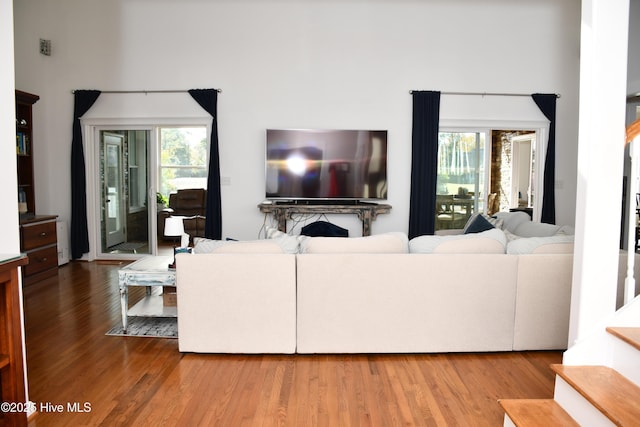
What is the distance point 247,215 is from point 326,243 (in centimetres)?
356

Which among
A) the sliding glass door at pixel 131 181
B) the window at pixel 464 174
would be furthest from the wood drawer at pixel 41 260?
the window at pixel 464 174

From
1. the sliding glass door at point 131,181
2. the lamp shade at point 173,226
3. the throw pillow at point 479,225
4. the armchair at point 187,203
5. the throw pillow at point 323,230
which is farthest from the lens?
the armchair at point 187,203

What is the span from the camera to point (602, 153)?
2.13 m

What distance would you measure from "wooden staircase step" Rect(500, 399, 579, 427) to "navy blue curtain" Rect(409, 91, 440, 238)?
14.2 feet

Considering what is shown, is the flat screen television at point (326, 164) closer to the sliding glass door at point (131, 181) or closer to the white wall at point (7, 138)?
the sliding glass door at point (131, 181)

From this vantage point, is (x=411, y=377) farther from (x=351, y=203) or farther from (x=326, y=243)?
(x=351, y=203)

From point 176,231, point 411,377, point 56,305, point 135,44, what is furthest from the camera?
point 135,44

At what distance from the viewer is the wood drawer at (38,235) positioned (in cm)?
505

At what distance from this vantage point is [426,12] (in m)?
6.30

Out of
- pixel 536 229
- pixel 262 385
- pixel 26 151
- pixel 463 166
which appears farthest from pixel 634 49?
pixel 26 151

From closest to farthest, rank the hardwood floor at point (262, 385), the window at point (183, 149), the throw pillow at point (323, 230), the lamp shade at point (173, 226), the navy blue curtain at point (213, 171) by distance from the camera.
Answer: the hardwood floor at point (262, 385) < the lamp shade at point (173, 226) < the throw pillow at point (323, 230) < the navy blue curtain at point (213, 171) < the window at point (183, 149)

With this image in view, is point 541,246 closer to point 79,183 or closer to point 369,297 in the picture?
point 369,297

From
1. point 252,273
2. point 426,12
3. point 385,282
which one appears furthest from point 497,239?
point 426,12

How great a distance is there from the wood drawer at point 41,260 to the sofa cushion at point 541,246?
4849 millimetres
